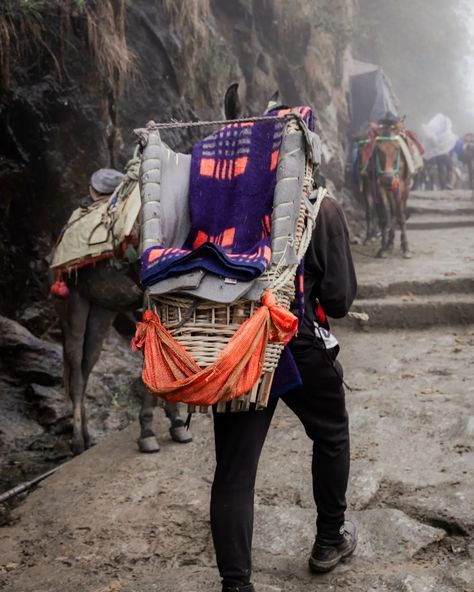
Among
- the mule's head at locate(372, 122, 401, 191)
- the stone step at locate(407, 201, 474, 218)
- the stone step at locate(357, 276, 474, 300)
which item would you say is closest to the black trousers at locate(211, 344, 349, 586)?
the stone step at locate(357, 276, 474, 300)

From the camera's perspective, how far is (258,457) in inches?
94.7

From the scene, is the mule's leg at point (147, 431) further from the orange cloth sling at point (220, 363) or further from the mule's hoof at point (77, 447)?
the orange cloth sling at point (220, 363)

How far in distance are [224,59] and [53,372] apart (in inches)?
257

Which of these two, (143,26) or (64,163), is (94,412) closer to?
(64,163)

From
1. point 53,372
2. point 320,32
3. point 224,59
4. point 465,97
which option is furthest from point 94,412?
point 465,97

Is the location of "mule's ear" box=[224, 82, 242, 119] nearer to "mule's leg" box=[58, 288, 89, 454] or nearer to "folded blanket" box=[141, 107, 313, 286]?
"folded blanket" box=[141, 107, 313, 286]

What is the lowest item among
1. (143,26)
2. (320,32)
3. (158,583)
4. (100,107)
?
(158,583)

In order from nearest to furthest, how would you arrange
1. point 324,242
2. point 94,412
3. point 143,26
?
point 324,242
point 94,412
point 143,26

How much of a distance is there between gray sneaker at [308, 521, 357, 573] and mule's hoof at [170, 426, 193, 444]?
2163 millimetres

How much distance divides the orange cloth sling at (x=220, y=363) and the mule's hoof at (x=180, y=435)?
9.54 feet

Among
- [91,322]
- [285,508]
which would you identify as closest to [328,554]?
[285,508]

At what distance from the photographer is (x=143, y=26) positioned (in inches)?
339

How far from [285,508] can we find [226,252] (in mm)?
1980

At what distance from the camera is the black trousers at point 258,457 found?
237 centimetres
